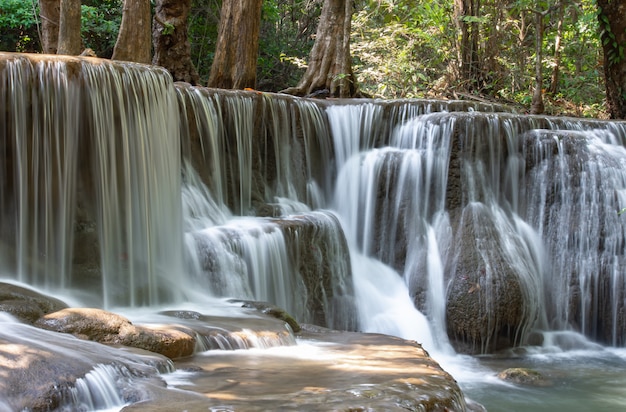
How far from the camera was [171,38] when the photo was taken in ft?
44.5

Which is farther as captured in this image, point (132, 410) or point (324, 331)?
point (324, 331)

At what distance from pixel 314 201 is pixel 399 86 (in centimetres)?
844

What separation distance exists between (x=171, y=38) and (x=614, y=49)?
884 cm

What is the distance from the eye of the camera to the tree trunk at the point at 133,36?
12359 mm

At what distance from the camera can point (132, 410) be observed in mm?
4199

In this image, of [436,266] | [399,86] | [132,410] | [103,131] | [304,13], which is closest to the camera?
[132,410]

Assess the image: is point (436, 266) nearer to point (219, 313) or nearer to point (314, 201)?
point (314, 201)

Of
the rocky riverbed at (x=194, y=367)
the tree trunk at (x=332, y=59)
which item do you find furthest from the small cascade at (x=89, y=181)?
the tree trunk at (x=332, y=59)

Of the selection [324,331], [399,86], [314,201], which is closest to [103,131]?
[324,331]

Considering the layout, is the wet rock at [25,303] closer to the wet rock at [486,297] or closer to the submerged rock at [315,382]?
the submerged rock at [315,382]

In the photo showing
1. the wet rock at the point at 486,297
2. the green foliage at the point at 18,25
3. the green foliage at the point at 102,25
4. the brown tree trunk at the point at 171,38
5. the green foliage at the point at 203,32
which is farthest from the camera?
the green foliage at the point at 203,32

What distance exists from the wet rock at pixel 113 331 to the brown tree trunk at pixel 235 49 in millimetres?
8891

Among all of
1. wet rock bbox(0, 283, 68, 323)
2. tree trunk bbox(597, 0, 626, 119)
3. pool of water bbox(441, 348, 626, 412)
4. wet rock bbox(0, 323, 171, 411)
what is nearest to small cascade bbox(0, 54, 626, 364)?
pool of water bbox(441, 348, 626, 412)

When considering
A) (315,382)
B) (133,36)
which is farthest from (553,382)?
(133,36)
